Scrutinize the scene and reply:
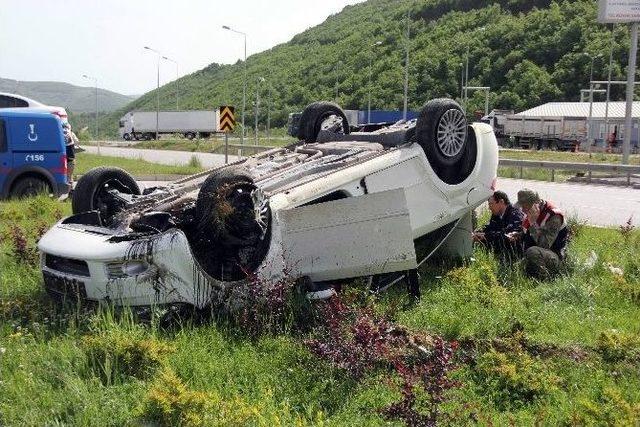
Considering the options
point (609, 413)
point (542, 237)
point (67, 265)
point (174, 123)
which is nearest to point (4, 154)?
point (67, 265)

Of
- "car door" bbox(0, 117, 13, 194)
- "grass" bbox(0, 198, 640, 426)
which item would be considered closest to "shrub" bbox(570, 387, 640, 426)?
"grass" bbox(0, 198, 640, 426)

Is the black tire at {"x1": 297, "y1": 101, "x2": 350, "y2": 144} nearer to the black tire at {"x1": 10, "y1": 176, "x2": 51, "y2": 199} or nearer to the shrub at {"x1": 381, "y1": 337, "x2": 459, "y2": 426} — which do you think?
the shrub at {"x1": 381, "y1": 337, "x2": 459, "y2": 426}

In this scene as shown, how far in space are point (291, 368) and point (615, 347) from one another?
2.04 meters

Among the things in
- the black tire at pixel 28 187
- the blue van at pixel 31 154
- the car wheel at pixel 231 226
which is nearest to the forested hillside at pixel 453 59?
the blue van at pixel 31 154

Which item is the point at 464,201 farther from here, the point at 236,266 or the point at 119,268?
the point at 119,268

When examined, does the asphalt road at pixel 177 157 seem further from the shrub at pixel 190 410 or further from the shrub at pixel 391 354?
the shrub at pixel 190 410

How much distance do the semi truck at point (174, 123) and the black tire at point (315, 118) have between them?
184 feet

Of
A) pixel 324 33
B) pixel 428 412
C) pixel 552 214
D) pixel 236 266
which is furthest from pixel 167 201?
pixel 324 33

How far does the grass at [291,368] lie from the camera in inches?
141

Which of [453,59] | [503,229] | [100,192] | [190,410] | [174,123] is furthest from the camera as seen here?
[453,59]

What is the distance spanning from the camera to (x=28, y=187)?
13102mm

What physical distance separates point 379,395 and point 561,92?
62178mm

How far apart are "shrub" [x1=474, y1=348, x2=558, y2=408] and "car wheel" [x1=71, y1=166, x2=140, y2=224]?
328 cm

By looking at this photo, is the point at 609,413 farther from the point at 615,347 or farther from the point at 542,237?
the point at 542,237
